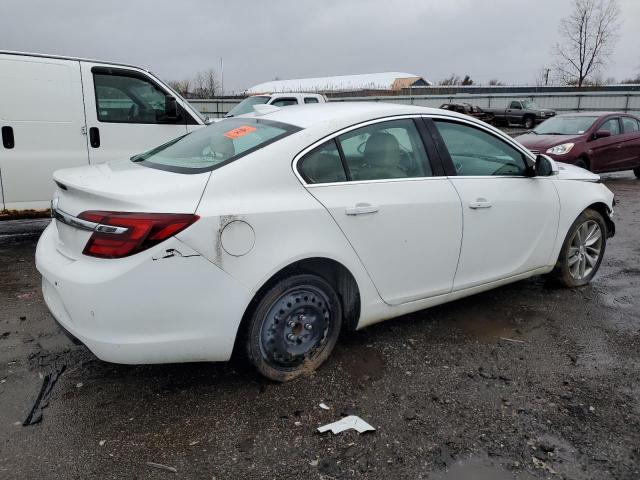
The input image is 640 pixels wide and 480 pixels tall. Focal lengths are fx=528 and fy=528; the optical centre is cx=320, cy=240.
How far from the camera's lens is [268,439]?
262 cm

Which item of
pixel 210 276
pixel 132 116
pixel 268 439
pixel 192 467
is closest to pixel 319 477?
pixel 268 439

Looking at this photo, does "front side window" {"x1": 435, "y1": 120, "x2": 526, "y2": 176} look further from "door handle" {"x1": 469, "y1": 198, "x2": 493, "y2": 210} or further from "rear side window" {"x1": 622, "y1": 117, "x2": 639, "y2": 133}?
"rear side window" {"x1": 622, "y1": 117, "x2": 639, "y2": 133}

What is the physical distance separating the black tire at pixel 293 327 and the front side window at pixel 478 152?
139cm

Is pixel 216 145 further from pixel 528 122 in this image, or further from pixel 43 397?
pixel 528 122

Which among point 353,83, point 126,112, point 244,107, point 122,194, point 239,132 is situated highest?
point 353,83

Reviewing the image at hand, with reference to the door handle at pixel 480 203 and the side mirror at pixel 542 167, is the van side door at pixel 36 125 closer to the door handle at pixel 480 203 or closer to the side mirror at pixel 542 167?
the door handle at pixel 480 203

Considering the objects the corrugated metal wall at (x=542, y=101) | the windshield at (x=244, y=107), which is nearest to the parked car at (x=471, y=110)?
the corrugated metal wall at (x=542, y=101)

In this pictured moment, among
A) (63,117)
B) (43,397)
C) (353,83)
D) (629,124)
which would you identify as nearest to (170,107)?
(63,117)

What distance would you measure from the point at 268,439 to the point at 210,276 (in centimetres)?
86

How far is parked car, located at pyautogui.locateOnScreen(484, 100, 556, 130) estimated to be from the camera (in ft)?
96.0

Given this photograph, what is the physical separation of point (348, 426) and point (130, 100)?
497 centimetres

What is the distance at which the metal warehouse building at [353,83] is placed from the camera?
56.1m

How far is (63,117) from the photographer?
573 cm

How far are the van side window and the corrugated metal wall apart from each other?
18900 mm
